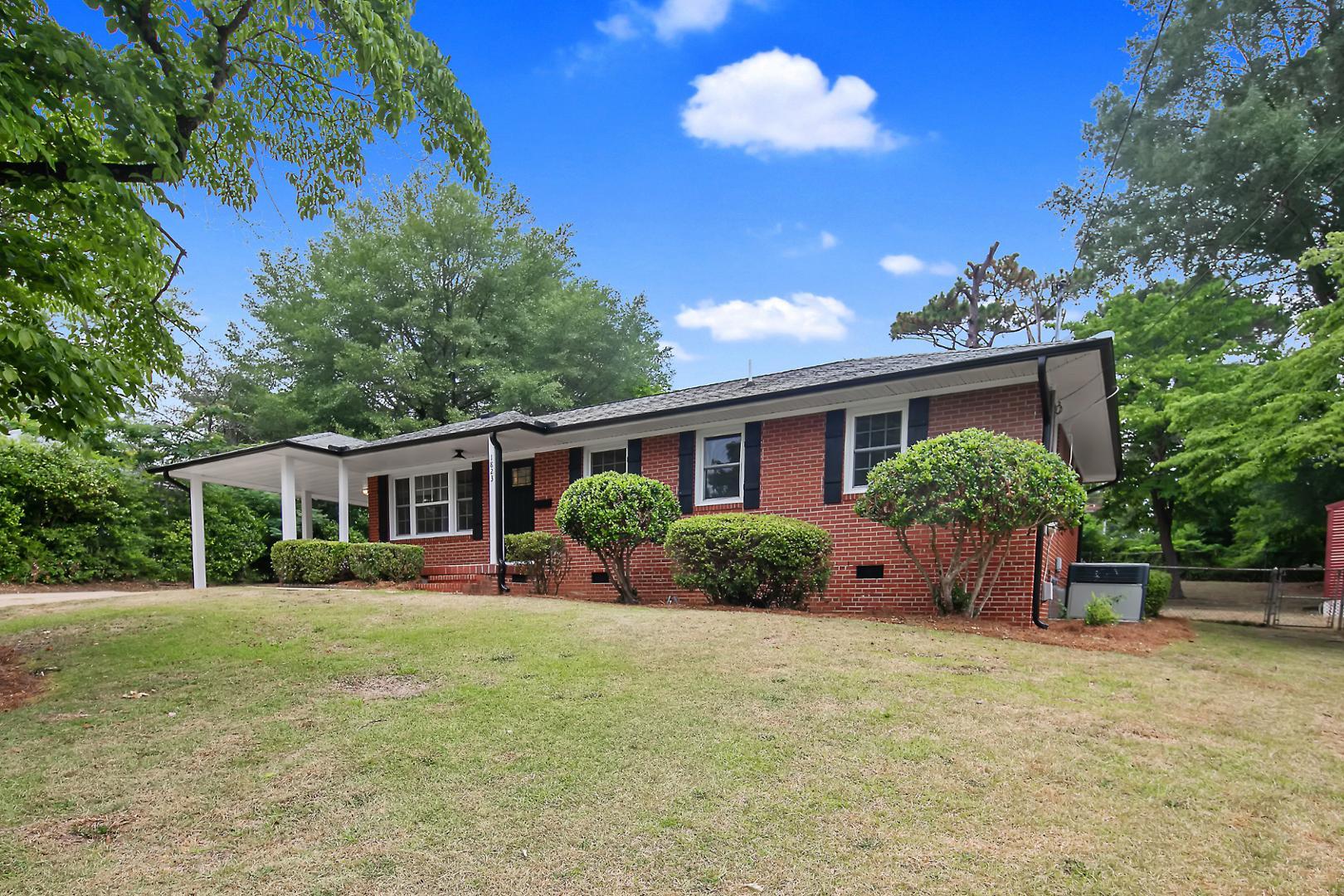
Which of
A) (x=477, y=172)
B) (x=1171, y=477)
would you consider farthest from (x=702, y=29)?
(x=1171, y=477)

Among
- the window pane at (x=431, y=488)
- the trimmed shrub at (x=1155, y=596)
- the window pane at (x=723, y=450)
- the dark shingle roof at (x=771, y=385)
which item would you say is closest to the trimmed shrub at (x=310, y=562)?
the dark shingle roof at (x=771, y=385)

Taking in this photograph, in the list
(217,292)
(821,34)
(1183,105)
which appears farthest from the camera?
(217,292)

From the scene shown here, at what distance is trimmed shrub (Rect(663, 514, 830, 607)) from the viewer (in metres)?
9.27

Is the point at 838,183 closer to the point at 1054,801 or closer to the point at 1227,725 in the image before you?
the point at 1227,725

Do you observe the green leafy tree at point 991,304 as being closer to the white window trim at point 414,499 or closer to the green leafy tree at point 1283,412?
the green leafy tree at point 1283,412

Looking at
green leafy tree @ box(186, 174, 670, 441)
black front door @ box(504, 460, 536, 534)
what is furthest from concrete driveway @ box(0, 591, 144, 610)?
green leafy tree @ box(186, 174, 670, 441)

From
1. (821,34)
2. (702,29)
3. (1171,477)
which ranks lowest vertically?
(1171,477)

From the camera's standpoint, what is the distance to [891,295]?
32.3 meters

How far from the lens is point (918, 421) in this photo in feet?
33.0

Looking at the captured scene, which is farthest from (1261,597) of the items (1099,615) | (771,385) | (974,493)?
(974,493)

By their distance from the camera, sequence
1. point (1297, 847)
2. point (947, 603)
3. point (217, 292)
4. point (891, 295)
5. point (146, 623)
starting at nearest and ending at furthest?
1. point (1297, 847)
2. point (146, 623)
3. point (947, 603)
4. point (217, 292)
5. point (891, 295)

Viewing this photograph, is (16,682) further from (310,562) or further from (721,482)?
(721,482)

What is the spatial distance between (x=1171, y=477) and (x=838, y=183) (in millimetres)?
12077

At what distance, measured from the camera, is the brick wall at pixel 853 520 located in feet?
30.4
